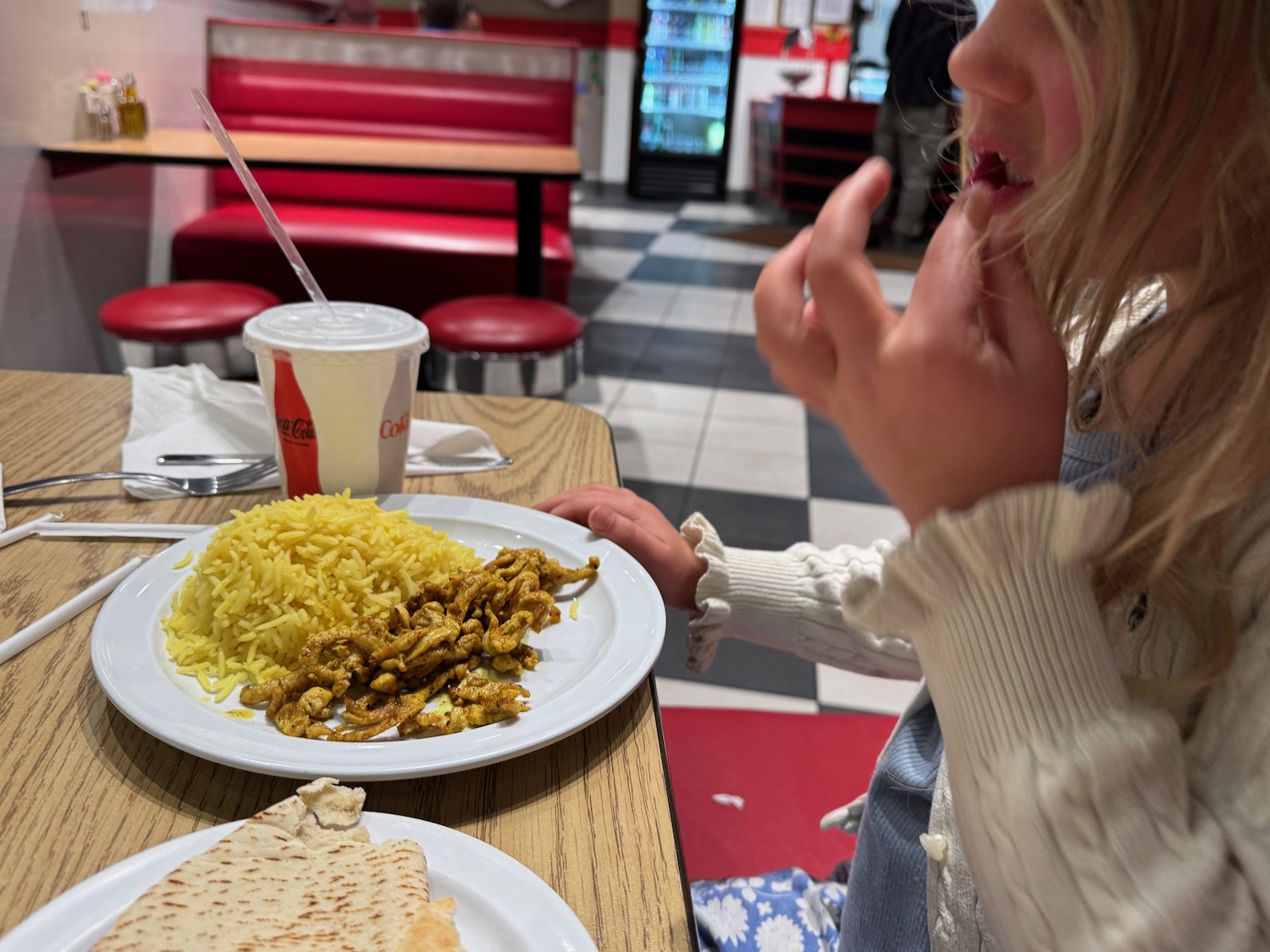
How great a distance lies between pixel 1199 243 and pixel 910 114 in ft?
23.5

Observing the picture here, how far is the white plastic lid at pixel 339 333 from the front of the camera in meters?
0.95

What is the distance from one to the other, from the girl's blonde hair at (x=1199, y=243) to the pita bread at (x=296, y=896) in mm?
453

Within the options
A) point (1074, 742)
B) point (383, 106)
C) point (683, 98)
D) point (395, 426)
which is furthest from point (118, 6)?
point (683, 98)

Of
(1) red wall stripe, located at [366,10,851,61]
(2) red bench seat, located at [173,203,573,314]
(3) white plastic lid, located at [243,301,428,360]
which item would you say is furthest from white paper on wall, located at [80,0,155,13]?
(1) red wall stripe, located at [366,10,851,61]

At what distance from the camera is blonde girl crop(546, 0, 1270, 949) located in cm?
54

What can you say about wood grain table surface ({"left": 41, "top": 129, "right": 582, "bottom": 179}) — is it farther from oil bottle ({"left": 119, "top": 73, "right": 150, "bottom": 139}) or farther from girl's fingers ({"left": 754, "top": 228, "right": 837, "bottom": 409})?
girl's fingers ({"left": 754, "top": 228, "right": 837, "bottom": 409})

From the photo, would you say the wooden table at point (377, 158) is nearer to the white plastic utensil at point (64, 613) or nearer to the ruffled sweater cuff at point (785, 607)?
the ruffled sweater cuff at point (785, 607)

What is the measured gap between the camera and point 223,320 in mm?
Result: 2854

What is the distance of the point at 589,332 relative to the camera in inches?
210

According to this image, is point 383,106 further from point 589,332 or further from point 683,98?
point 683,98

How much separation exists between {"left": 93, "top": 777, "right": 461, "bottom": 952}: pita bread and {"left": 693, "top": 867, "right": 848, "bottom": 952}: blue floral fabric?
1.61ft

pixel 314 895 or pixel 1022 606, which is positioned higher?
pixel 1022 606

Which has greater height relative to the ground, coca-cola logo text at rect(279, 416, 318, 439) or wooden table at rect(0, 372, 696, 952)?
coca-cola logo text at rect(279, 416, 318, 439)

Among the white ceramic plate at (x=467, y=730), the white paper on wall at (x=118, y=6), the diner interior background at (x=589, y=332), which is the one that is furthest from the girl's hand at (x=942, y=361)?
the white paper on wall at (x=118, y=6)
